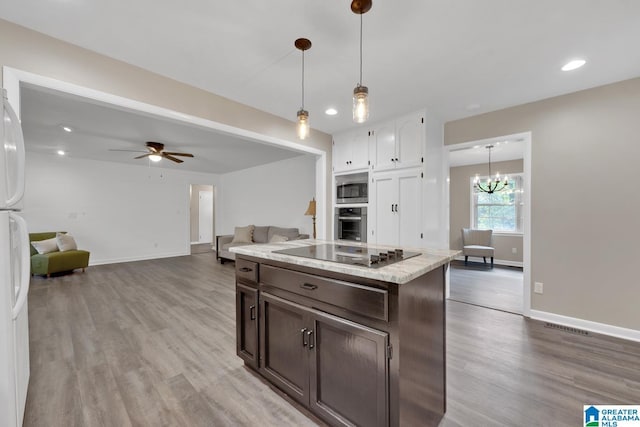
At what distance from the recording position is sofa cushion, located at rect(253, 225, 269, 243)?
20.5 ft

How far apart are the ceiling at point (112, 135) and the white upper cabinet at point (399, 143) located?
5.51 feet

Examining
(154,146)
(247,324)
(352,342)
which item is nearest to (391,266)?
(352,342)

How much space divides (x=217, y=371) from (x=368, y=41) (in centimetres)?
286

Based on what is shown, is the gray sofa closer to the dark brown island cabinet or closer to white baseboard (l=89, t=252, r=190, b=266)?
white baseboard (l=89, t=252, r=190, b=266)

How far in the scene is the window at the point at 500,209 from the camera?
6.14 meters

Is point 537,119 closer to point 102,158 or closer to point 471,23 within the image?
point 471,23

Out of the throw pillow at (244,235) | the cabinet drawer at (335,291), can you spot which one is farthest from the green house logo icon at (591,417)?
the throw pillow at (244,235)

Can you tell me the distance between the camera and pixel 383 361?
1.18 metres

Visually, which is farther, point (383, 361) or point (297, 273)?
point (297, 273)

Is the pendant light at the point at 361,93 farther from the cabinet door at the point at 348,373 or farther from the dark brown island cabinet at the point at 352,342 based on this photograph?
the cabinet door at the point at 348,373

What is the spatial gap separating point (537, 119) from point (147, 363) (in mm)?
4780

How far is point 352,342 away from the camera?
1.31 m

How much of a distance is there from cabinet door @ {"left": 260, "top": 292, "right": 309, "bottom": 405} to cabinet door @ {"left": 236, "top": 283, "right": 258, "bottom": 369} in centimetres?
7

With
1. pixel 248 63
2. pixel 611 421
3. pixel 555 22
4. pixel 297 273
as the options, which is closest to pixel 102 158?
pixel 248 63
